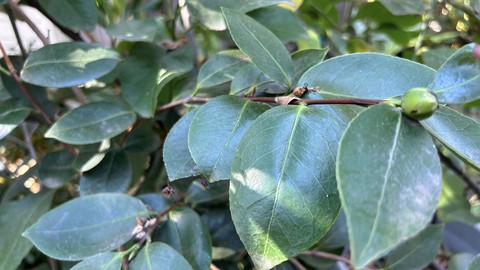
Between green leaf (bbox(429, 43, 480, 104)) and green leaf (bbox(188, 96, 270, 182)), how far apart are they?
0.14 meters

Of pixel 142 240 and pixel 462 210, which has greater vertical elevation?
pixel 142 240

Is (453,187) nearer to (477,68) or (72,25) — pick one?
(477,68)

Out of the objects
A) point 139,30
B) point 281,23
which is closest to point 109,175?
point 139,30

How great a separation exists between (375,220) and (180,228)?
27 centimetres

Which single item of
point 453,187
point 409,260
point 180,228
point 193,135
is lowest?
point 453,187

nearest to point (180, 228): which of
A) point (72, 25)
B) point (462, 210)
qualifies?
point (72, 25)

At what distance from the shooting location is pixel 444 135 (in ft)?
0.96

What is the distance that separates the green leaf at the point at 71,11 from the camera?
1.57ft

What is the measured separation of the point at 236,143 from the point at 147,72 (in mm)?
206

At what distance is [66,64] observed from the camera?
1.47 feet

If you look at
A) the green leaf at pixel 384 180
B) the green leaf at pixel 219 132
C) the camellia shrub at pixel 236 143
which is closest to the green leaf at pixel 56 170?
the camellia shrub at pixel 236 143

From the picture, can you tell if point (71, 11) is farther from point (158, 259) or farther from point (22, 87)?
point (158, 259)

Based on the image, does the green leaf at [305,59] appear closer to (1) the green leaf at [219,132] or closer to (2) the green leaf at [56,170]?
(1) the green leaf at [219,132]

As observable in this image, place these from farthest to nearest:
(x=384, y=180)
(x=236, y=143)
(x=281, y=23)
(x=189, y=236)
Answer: (x=281, y=23) → (x=189, y=236) → (x=236, y=143) → (x=384, y=180)
